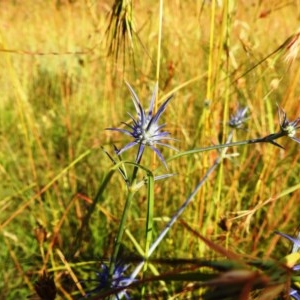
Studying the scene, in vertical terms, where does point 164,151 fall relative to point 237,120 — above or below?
below

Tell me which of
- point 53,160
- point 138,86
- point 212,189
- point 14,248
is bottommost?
point 14,248

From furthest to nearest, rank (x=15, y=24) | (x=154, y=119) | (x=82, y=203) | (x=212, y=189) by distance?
(x=15, y=24) < (x=82, y=203) < (x=212, y=189) < (x=154, y=119)

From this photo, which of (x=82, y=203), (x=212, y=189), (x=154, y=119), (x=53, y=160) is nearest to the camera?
(x=154, y=119)

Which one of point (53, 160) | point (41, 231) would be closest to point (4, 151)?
point (53, 160)

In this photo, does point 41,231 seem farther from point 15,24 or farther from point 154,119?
point 15,24

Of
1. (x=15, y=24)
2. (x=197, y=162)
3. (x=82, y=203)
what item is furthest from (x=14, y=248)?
(x=15, y=24)

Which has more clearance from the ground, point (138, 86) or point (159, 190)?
point (138, 86)

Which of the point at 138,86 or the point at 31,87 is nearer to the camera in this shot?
the point at 138,86

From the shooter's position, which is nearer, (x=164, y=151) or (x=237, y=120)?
(x=237, y=120)
